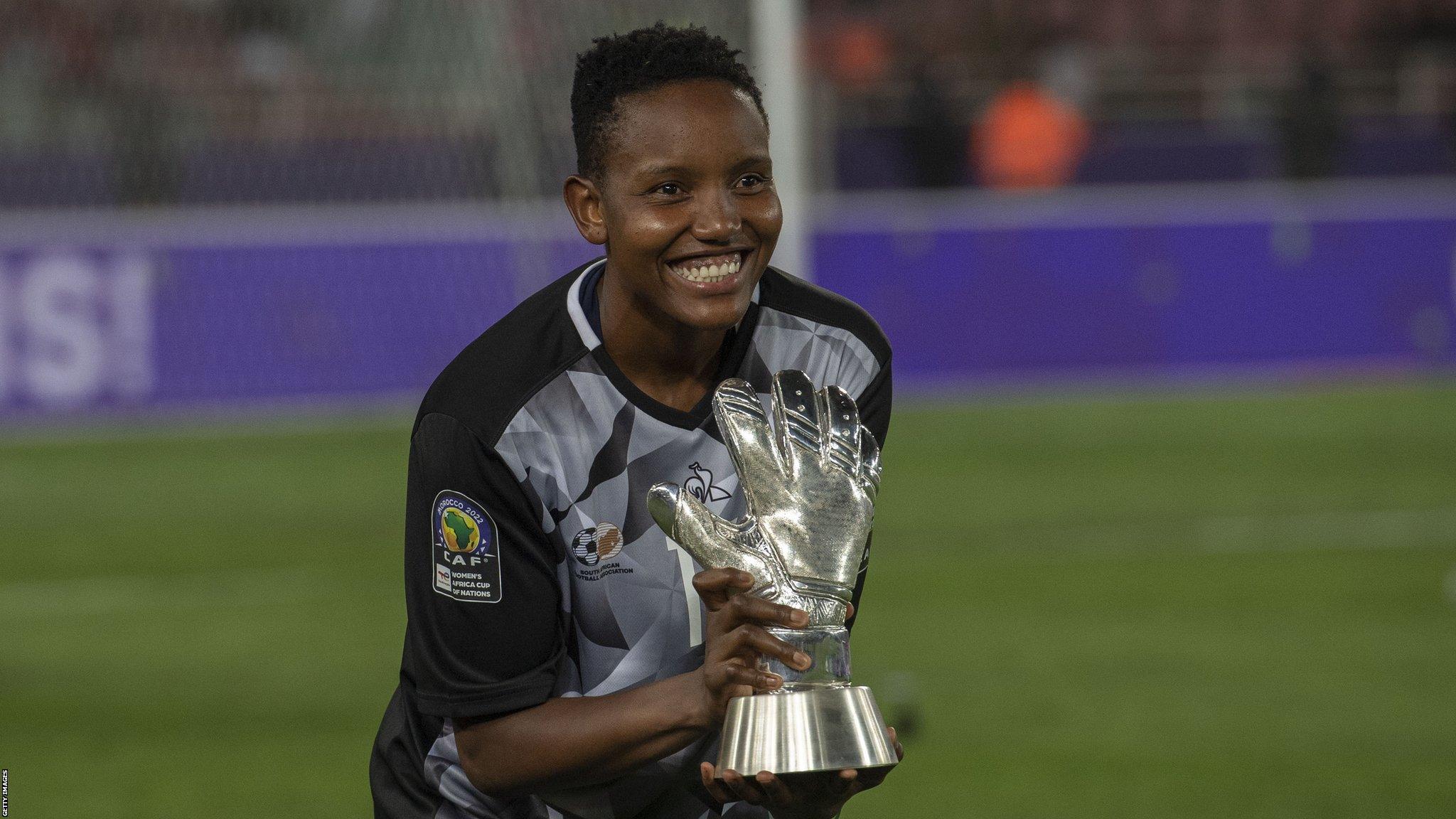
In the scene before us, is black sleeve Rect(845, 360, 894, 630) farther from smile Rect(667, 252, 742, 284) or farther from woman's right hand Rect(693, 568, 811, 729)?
woman's right hand Rect(693, 568, 811, 729)

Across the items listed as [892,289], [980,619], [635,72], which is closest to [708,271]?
[635,72]

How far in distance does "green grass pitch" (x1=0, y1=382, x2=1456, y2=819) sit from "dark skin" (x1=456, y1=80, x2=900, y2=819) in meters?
2.59

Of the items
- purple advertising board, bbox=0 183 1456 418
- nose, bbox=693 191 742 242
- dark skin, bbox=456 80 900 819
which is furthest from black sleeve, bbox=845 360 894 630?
purple advertising board, bbox=0 183 1456 418

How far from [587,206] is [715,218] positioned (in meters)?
0.24

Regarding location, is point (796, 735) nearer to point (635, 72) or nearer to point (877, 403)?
point (877, 403)

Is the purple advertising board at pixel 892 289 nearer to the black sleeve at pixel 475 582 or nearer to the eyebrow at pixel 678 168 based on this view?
the black sleeve at pixel 475 582

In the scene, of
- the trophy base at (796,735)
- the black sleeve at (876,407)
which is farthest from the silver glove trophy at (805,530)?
the black sleeve at (876,407)

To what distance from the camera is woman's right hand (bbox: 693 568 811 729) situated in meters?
2.39

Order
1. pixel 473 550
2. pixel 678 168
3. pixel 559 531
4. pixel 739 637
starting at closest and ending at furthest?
pixel 739 637
pixel 678 168
pixel 473 550
pixel 559 531

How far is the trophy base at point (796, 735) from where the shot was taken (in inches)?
95.1

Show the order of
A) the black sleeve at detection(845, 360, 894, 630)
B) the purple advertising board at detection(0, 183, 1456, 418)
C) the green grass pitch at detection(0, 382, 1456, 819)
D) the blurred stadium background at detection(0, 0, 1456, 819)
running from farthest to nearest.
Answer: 1. the purple advertising board at detection(0, 183, 1456, 418)
2. the blurred stadium background at detection(0, 0, 1456, 819)
3. the green grass pitch at detection(0, 382, 1456, 819)
4. the black sleeve at detection(845, 360, 894, 630)

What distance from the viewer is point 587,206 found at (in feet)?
9.06

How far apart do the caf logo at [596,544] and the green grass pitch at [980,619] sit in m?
2.49

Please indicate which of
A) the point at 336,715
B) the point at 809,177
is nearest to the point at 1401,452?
the point at 809,177
